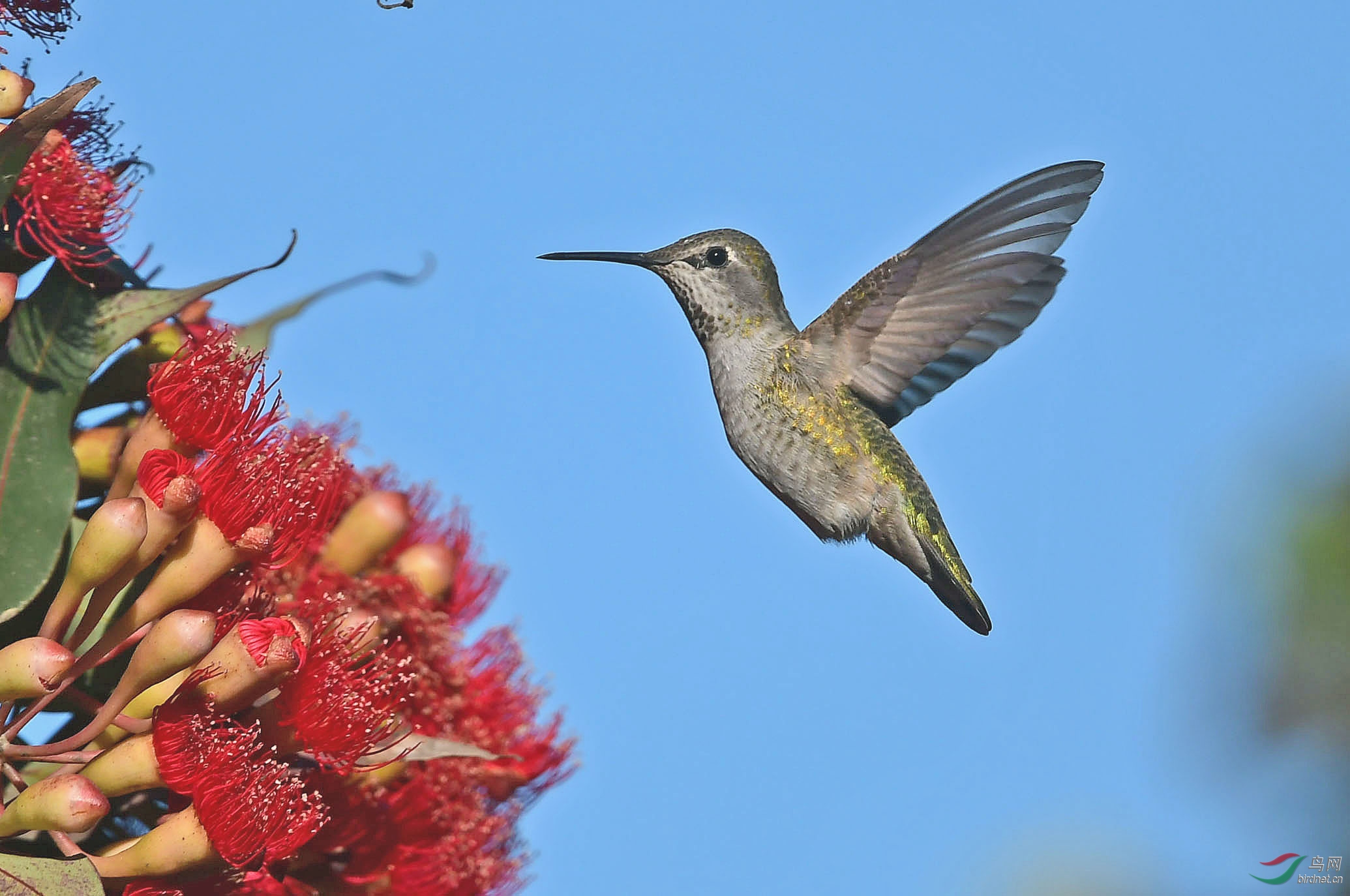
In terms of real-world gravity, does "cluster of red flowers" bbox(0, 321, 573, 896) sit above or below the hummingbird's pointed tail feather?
below

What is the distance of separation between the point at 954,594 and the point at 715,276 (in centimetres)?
107

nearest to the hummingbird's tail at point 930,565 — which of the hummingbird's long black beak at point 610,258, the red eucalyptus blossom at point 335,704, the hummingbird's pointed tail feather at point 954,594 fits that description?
the hummingbird's pointed tail feather at point 954,594

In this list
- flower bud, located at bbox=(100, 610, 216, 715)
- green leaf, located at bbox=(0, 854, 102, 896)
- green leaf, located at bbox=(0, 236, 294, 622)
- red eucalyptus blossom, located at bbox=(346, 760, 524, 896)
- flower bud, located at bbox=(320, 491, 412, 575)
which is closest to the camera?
green leaf, located at bbox=(0, 854, 102, 896)

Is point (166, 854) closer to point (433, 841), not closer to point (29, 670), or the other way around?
point (29, 670)

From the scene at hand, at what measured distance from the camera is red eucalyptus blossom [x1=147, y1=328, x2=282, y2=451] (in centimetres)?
280

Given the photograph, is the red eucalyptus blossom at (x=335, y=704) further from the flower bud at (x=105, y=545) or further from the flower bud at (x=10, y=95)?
the flower bud at (x=10, y=95)

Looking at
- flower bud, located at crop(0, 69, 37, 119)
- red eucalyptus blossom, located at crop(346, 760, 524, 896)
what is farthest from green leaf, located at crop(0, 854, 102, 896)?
flower bud, located at crop(0, 69, 37, 119)

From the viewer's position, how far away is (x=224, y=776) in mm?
2656

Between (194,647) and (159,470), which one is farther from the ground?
(159,470)

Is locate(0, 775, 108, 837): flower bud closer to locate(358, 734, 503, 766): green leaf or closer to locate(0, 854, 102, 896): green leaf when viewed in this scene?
locate(0, 854, 102, 896): green leaf

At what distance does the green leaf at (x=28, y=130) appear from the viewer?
7.98ft

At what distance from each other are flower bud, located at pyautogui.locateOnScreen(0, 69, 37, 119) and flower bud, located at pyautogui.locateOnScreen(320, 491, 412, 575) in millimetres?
1318

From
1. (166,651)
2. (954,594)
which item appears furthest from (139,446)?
(954,594)

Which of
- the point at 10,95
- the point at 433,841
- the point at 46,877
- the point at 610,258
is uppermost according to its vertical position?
the point at 610,258
